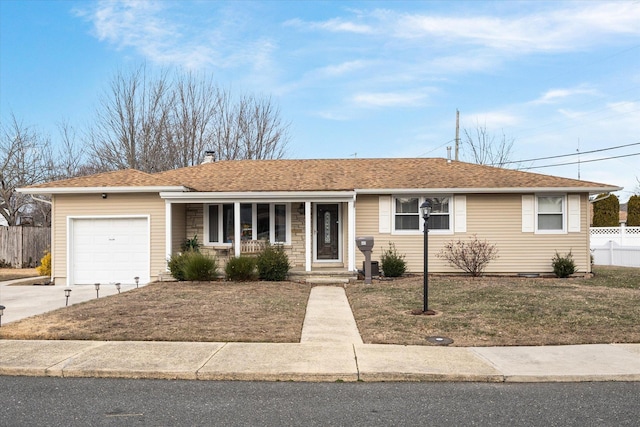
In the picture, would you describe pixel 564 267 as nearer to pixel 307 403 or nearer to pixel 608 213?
pixel 307 403

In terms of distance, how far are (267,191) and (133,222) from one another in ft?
13.7

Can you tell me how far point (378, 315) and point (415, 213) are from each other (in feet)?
22.9

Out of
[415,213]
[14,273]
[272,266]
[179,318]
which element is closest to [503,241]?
[415,213]

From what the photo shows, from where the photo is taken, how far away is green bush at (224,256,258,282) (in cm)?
1385

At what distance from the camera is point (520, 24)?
15.8 m

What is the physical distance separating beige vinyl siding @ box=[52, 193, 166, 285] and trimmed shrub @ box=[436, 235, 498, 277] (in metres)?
8.58

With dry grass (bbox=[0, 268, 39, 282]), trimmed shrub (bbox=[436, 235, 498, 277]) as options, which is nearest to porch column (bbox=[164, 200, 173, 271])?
dry grass (bbox=[0, 268, 39, 282])

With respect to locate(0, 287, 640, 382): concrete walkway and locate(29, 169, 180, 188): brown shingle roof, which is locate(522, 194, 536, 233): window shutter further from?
locate(29, 169, 180, 188): brown shingle roof

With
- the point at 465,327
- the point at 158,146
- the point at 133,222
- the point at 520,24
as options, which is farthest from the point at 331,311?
the point at 158,146

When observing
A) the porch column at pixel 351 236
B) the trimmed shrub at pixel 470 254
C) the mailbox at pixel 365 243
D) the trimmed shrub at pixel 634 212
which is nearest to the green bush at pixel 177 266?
the porch column at pixel 351 236

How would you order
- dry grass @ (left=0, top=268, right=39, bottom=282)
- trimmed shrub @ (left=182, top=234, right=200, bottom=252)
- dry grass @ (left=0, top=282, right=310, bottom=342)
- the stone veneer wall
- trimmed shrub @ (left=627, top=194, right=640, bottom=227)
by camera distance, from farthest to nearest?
trimmed shrub @ (left=627, top=194, right=640, bottom=227)
dry grass @ (left=0, top=268, right=39, bottom=282)
the stone veneer wall
trimmed shrub @ (left=182, top=234, right=200, bottom=252)
dry grass @ (left=0, top=282, right=310, bottom=342)

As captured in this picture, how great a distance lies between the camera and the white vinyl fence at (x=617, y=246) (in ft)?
68.9

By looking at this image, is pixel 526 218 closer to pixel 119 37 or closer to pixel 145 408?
pixel 145 408

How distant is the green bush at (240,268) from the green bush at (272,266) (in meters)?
0.25
